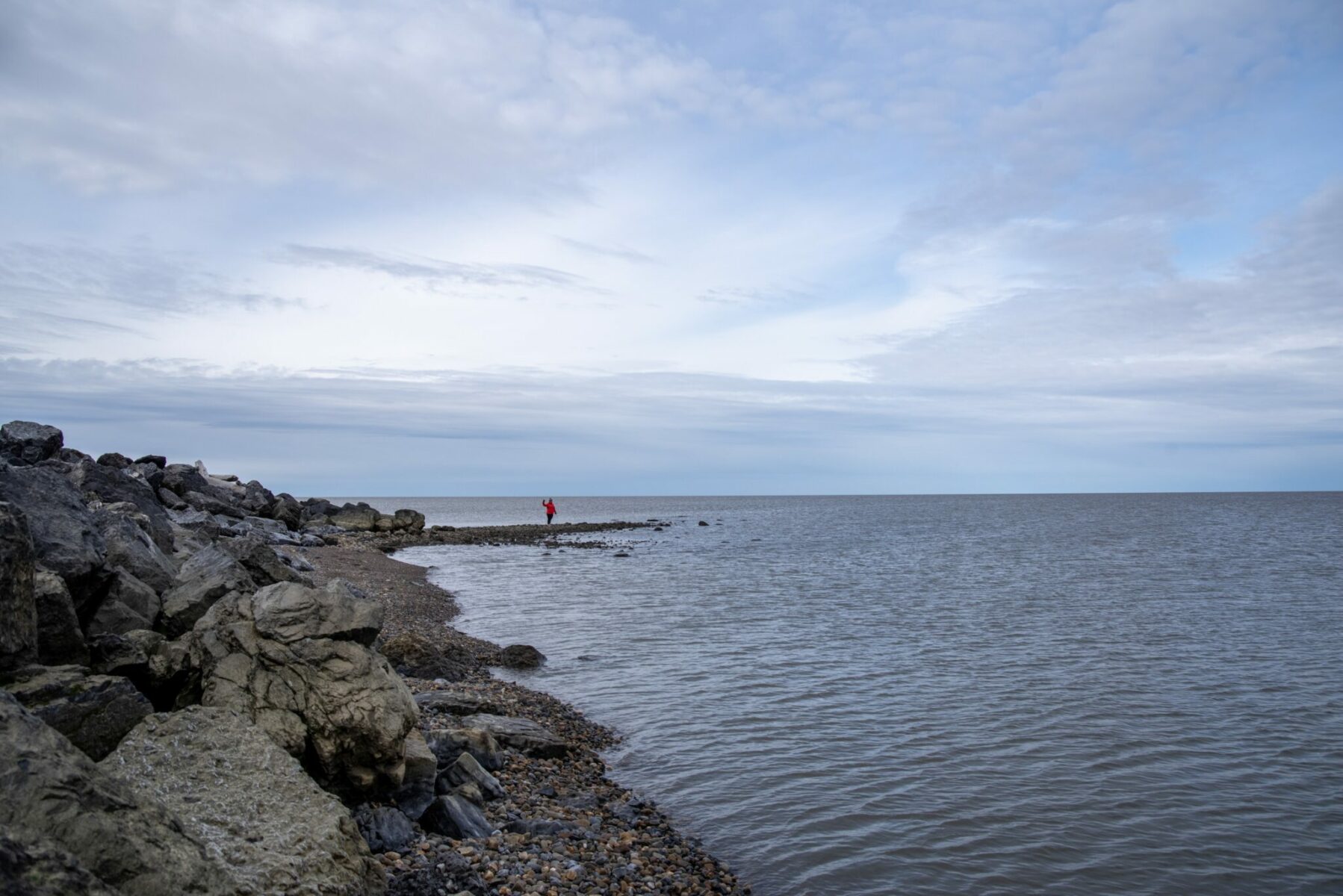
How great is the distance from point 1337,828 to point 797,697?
30.0 feet

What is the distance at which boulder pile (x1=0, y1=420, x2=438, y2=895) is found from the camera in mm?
5430

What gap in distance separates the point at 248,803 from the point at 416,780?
2.79m

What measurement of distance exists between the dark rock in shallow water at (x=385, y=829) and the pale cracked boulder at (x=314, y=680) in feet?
1.27

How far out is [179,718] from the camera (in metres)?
8.22

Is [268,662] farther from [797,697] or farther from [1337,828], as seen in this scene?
[1337,828]

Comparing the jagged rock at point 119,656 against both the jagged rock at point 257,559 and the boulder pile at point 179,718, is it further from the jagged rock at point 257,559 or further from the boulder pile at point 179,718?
the jagged rock at point 257,559

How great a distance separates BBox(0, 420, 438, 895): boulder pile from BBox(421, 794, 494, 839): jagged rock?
0.91 ft

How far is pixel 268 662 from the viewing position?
984 cm

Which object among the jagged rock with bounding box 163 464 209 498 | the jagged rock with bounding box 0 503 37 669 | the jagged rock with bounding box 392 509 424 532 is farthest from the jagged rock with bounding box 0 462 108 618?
the jagged rock with bounding box 392 509 424 532

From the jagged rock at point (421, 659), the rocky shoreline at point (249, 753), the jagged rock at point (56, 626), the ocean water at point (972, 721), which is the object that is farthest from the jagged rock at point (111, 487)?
the jagged rock at point (56, 626)

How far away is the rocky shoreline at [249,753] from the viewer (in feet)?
18.4

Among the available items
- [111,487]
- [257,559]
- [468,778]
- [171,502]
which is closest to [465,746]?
[468,778]

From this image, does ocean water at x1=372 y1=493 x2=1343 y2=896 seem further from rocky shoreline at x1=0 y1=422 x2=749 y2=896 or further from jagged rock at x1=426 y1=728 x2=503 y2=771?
jagged rock at x1=426 y1=728 x2=503 y2=771

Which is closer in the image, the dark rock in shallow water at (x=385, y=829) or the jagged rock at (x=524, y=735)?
the dark rock in shallow water at (x=385, y=829)
